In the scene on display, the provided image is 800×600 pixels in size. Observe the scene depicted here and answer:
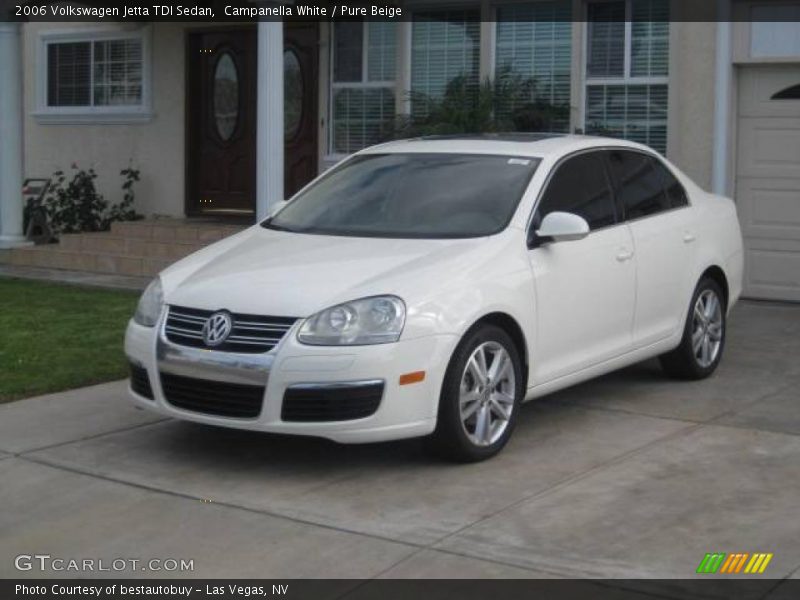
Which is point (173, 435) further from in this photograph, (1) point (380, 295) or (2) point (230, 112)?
(2) point (230, 112)

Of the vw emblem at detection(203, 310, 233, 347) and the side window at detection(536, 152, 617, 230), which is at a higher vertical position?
the side window at detection(536, 152, 617, 230)

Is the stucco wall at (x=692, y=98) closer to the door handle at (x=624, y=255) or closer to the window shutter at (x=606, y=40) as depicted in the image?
the window shutter at (x=606, y=40)

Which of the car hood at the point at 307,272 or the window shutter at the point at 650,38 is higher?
the window shutter at the point at 650,38

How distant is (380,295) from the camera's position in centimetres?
625

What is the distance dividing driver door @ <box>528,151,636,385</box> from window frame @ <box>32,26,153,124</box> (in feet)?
30.2

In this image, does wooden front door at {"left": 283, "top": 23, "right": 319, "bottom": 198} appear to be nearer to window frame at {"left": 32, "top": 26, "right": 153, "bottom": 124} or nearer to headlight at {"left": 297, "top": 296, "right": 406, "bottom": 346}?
window frame at {"left": 32, "top": 26, "right": 153, "bottom": 124}

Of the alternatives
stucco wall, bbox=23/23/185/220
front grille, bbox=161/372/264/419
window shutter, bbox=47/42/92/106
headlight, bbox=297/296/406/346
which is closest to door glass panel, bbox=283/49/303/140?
stucco wall, bbox=23/23/185/220

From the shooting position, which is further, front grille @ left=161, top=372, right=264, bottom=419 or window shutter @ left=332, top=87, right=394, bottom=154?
window shutter @ left=332, top=87, right=394, bottom=154

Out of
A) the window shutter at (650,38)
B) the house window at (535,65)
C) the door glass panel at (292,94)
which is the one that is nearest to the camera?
the window shutter at (650,38)

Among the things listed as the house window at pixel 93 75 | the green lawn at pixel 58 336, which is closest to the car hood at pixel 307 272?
the green lawn at pixel 58 336

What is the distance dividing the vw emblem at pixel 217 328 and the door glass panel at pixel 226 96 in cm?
937

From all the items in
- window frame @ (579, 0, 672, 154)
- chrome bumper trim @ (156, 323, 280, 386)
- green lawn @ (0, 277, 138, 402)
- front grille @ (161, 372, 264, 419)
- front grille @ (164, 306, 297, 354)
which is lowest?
green lawn @ (0, 277, 138, 402)

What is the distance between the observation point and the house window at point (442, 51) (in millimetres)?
13555

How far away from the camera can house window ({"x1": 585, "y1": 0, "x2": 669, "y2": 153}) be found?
40.7ft
